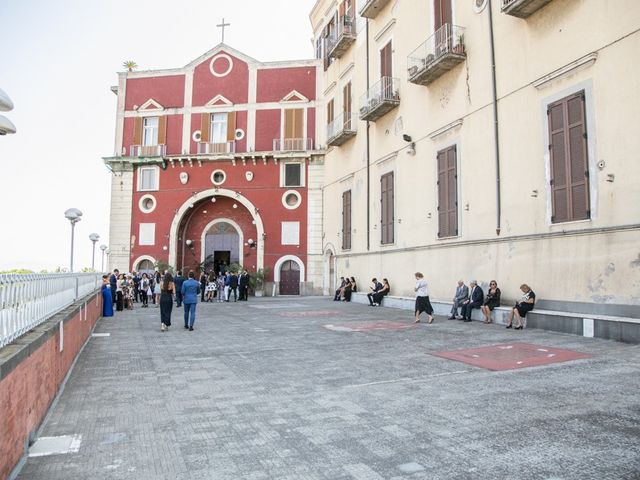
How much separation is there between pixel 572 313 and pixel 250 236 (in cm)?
2234

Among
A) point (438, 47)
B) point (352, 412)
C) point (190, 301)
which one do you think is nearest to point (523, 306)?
point (352, 412)

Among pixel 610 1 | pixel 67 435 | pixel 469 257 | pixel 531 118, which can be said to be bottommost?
pixel 67 435

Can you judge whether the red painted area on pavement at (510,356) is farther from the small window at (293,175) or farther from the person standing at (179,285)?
the small window at (293,175)

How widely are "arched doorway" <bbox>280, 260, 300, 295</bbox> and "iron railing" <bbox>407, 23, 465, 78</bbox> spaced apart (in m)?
14.9

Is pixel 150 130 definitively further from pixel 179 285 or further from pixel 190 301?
pixel 190 301

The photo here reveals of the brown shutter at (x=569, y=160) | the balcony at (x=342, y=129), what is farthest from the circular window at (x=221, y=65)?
the brown shutter at (x=569, y=160)

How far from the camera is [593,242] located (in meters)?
10.4

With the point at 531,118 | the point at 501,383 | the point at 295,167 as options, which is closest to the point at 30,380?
the point at 501,383

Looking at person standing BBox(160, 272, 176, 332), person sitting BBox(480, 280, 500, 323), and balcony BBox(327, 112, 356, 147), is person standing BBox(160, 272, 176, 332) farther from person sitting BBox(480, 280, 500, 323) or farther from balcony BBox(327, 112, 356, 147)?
balcony BBox(327, 112, 356, 147)

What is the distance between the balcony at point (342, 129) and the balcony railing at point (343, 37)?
3355mm

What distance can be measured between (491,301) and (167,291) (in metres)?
8.27

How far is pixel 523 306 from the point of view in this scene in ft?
37.3

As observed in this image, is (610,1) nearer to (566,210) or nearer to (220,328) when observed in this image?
(566,210)

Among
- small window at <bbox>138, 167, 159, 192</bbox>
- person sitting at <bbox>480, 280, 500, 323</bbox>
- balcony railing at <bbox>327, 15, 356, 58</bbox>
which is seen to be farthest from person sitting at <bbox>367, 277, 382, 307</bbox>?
small window at <bbox>138, 167, 159, 192</bbox>
